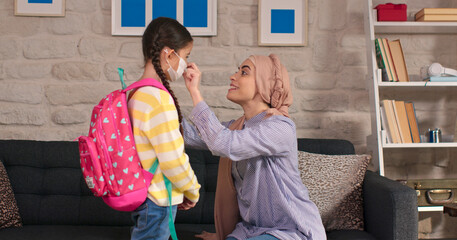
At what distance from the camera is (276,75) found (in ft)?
6.04

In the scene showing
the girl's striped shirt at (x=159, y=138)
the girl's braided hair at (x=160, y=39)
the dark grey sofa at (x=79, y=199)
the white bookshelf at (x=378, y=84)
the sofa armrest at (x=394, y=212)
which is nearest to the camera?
the girl's striped shirt at (x=159, y=138)

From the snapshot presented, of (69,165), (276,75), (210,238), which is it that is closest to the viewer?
(276,75)

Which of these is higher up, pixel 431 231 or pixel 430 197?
pixel 430 197

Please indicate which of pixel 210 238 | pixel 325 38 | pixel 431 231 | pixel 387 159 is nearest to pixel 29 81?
pixel 210 238

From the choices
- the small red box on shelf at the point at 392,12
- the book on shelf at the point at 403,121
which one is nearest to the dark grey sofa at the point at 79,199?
the book on shelf at the point at 403,121

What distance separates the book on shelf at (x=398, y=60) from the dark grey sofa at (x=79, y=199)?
0.55 meters

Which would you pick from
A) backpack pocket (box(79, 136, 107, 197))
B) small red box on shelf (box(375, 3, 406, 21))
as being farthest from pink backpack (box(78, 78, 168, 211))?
small red box on shelf (box(375, 3, 406, 21))

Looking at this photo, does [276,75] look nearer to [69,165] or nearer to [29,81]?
[69,165]

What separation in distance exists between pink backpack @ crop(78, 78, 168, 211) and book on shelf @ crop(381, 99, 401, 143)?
1.73 meters

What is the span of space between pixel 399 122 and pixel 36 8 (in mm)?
2334

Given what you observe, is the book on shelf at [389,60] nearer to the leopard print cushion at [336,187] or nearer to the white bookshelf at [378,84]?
the white bookshelf at [378,84]

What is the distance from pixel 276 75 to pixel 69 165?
4.29ft

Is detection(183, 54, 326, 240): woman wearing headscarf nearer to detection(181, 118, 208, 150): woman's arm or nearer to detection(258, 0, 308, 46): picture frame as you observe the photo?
detection(181, 118, 208, 150): woman's arm

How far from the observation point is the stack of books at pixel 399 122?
2.76m
